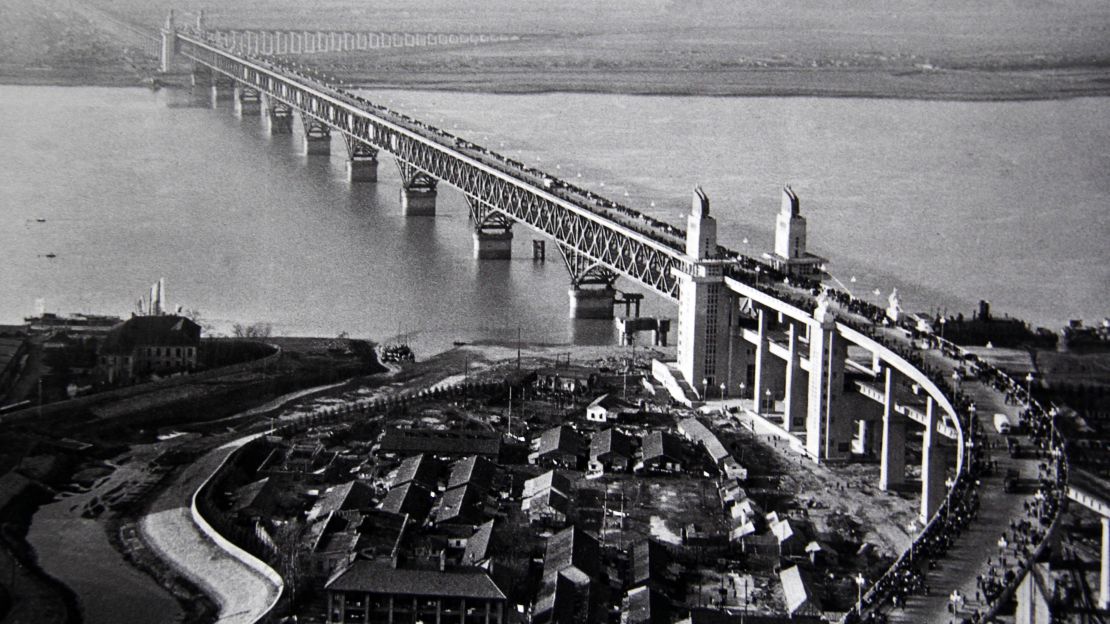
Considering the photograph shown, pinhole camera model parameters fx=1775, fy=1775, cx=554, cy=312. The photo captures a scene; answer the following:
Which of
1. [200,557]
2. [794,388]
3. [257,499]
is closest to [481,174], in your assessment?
[794,388]

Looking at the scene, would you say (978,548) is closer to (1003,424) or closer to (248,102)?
(1003,424)

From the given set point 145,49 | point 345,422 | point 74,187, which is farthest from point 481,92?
point 345,422

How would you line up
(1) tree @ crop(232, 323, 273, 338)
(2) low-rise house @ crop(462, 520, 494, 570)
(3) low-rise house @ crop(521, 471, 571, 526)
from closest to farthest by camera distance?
1. (2) low-rise house @ crop(462, 520, 494, 570)
2. (3) low-rise house @ crop(521, 471, 571, 526)
3. (1) tree @ crop(232, 323, 273, 338)

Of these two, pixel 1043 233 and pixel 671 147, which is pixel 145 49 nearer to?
pixel 671 147

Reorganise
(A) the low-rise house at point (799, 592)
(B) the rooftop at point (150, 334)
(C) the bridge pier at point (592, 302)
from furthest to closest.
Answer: (C) the bridge pier at point (592, 302) → (B) the rooftop at point (150, 334) → (A) the low-rise house at point (799, 592)

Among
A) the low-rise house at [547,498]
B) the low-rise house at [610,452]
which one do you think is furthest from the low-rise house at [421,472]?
the low-rise house at [610,452]

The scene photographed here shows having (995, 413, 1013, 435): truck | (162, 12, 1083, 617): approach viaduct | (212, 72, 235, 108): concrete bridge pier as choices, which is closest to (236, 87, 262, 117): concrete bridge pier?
(212, 72, 235, 108): concrete bridge pier

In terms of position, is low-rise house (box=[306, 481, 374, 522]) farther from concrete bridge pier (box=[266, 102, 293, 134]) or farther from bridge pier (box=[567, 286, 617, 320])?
concrete bridge pier (box=[266, 102, 293, 134])

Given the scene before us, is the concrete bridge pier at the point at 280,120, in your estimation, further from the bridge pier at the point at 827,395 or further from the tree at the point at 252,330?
the bridge pier at the point at 827,395
